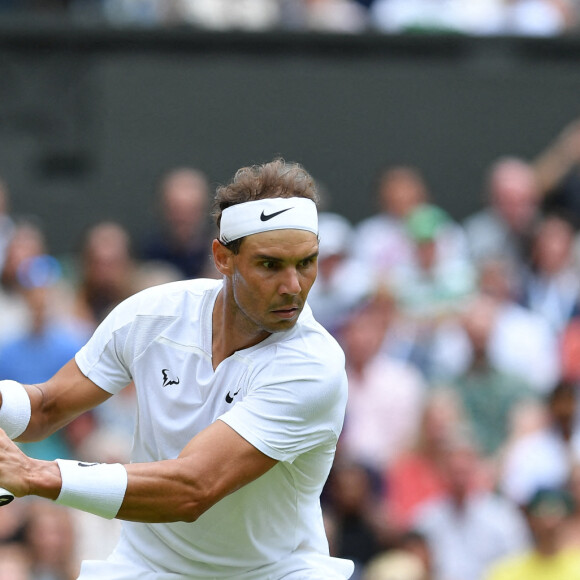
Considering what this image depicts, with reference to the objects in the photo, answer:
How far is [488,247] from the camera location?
977 cm

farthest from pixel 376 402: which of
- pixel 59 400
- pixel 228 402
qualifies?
pixel 228 402

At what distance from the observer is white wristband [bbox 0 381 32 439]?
4.25 meters

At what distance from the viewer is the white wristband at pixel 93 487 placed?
3.68m

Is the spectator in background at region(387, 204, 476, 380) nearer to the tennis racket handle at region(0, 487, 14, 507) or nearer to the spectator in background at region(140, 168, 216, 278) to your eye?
the spectator in background at region(140, 168, 216, 278)

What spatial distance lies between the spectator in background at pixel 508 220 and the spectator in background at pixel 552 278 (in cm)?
15

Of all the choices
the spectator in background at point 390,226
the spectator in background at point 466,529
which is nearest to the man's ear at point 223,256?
the spectator in background at point 466,529

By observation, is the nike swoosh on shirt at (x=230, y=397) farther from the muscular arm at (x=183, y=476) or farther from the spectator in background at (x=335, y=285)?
the spectator in background at (x=335, y=285)

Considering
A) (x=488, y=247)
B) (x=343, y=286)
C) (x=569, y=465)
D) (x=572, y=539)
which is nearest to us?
(x=572, y=539)

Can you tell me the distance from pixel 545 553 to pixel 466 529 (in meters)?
0.49

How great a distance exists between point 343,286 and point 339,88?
2.49m

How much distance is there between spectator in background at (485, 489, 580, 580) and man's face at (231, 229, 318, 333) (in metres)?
3.92

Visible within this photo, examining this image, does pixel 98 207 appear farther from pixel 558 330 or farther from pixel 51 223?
pixel 558 330

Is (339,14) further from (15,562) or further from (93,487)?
(93,487)

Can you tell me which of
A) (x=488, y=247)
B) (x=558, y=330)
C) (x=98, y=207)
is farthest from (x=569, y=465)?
(x=98, y=207)
